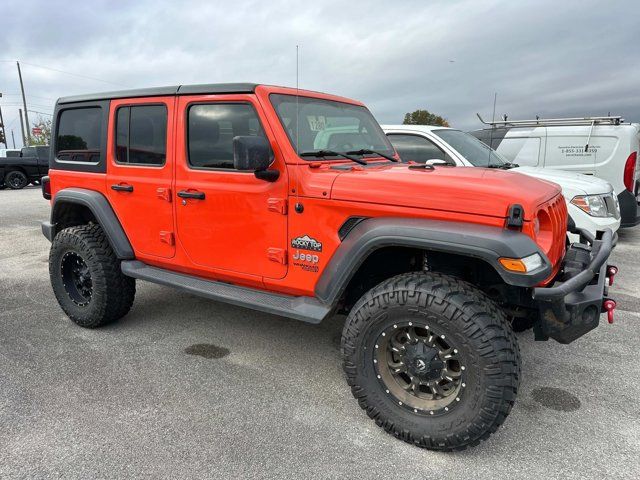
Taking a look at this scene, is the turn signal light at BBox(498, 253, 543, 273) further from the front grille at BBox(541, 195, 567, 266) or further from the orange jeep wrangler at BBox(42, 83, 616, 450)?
the front grille at BBox(541, 195, 567, 266)

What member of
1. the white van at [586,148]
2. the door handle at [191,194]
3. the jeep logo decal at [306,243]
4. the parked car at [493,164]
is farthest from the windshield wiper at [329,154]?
the white van at [586,148]

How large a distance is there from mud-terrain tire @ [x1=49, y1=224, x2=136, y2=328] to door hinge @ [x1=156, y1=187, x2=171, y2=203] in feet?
2.74

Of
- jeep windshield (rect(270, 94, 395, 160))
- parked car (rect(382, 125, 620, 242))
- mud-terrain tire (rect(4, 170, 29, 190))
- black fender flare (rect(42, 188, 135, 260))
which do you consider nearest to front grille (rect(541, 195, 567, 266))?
jeep windshield (rect(270, 94, 395, 160))

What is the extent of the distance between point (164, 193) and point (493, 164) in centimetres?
390

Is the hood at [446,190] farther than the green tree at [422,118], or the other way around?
the green tree at [422,118]

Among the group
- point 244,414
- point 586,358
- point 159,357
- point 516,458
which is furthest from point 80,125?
point 586,358

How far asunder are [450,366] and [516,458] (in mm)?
547

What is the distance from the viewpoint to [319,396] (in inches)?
115

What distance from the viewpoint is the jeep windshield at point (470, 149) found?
17.8 ft

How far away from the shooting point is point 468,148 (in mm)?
5645

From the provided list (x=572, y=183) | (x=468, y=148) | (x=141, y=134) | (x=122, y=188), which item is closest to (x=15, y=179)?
(x=122, y=188)

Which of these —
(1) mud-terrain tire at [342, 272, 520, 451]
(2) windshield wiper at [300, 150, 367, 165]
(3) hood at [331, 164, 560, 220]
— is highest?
(2) windshield wiper at [300, 150, 367, 165]

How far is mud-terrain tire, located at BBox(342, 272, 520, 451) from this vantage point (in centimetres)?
220

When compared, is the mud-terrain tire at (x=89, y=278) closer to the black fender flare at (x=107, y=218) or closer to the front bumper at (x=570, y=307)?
the black fender flare at (x=107, y=218)
